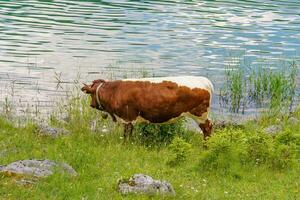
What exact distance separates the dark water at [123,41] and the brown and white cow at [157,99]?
4994 millimetres

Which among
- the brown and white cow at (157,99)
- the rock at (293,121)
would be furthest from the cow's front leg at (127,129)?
the rock at (293,121)

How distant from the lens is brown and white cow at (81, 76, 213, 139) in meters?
14.1

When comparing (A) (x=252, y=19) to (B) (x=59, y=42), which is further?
(A) (x=252, y=19)

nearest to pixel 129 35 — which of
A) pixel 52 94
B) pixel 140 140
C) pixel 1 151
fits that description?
pixel 52 94

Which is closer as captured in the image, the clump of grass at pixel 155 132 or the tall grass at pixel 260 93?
the clump of grass at pixel 155 132

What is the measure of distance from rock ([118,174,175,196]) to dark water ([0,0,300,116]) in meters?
9.20

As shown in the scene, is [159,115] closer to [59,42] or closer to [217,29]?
[59,42]

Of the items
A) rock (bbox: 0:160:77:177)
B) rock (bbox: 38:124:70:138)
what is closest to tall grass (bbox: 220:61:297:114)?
rock (bbox: 38:124:70:138)

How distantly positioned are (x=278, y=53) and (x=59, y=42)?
33.4 feet

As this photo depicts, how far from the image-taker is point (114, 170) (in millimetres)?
11203

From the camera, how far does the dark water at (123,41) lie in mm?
24203

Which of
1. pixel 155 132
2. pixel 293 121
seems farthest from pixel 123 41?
pixel 155 132

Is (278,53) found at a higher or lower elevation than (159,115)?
lower

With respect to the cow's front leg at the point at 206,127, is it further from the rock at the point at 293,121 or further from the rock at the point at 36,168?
the rock at the point at 36,168
